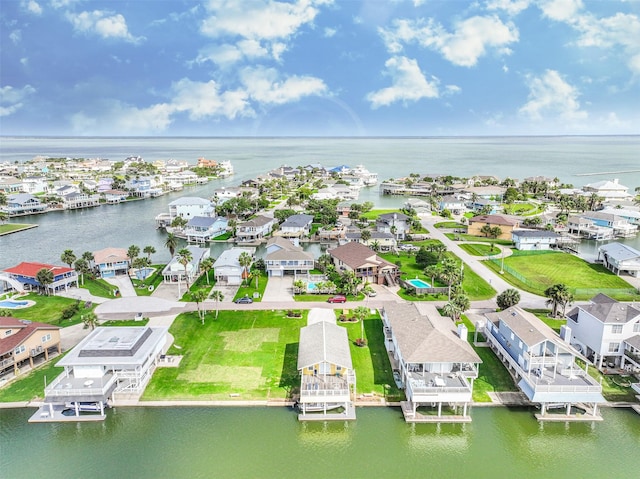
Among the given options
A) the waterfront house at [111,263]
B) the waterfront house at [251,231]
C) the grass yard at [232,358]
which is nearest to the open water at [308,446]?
the grass yard at [232,358]

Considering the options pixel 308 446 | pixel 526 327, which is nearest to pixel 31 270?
pixel 308 446

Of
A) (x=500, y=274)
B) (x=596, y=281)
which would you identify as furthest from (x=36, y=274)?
(x=596, y=281)

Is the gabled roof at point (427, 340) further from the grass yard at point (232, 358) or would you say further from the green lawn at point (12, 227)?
the green lawn at point (12, 227)

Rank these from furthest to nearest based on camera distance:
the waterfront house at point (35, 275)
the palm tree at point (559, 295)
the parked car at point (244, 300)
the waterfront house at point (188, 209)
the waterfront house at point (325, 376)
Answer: the waterfront house at point (188, 209) → the waterfront house at point (35, 275) → the parked car at point (244, 300) → the palm tree at point (559, 295) → the waterfront house at point (325, 376)

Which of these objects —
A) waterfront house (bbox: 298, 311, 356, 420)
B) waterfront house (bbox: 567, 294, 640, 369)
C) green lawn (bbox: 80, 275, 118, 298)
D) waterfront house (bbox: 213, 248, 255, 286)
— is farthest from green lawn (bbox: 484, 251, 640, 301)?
green lawn (bbox: 80, 275, 118, 298)

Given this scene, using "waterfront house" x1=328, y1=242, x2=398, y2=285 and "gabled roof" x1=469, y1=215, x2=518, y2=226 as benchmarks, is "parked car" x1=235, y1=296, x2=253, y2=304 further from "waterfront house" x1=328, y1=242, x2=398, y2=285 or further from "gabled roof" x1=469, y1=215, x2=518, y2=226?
"gabled roof" x1=469, y1=215, x2=518, y2=226

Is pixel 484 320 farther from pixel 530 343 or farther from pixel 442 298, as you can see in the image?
pixel 530 343

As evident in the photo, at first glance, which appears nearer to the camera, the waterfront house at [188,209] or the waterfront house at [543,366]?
the waterfront house at [543,366]

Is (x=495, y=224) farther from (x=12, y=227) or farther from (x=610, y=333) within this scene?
(x=12, y=227)
